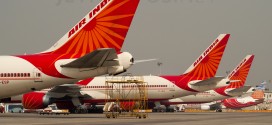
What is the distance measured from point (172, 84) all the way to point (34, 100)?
20.7 meters

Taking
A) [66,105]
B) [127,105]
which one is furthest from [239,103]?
[66,105]

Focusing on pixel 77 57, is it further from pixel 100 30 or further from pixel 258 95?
pixel 258 95

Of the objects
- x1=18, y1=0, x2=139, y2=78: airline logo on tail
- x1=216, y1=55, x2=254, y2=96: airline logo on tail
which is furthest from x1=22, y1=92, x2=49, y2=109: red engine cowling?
x1=216, y1=55, x2=254, y2=96: airline logo on tail

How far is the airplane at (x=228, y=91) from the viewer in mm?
83562

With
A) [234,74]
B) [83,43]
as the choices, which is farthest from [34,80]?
[234,74]

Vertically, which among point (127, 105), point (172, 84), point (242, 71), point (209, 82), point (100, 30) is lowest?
point (127, 105)

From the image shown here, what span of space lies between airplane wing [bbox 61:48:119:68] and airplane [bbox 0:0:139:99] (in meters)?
0.07

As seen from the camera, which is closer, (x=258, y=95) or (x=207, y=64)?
(x=207, y=64)

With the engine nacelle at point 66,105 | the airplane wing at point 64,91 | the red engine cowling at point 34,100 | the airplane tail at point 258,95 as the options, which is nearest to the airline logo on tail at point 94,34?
the red engine cowling at point 34,100

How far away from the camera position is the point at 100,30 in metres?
36.1

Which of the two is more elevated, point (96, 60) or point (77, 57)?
point (77, 57)

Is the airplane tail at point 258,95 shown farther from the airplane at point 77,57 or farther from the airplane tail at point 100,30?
the airplane at point 77,57

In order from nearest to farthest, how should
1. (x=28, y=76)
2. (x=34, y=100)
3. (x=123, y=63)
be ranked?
(x=123, y=63) → (x=28, y=76) → (x=34, y=100)

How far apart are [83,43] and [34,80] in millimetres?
4172
